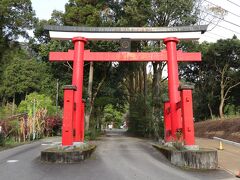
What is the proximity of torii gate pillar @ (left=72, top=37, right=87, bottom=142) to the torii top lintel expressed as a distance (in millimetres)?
442

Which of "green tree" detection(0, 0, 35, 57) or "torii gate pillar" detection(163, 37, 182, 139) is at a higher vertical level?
Result: "green tree" detection(0, 0, 35, 57)

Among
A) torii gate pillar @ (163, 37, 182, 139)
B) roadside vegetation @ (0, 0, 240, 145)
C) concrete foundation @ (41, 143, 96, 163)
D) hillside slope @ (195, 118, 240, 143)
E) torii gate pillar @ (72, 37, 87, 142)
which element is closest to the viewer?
concrete foundation @ (41, 143, 96, 163)

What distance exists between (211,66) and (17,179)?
→ 2978 centimetres

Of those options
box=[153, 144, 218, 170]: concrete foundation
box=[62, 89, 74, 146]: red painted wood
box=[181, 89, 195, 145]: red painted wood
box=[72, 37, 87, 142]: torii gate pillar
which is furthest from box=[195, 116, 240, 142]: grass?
box=[62, 89, 74, 146]: red painted wood

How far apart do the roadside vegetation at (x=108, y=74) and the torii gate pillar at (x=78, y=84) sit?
6.26 m

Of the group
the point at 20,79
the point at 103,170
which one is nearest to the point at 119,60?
the point at 103,170

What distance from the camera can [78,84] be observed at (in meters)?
14.8

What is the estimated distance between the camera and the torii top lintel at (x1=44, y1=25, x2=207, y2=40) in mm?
15688

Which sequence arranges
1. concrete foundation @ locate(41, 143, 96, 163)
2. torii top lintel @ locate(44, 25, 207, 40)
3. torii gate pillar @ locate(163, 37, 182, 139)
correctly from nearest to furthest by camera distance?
concrete foundation @ locate(41, 143, 96, 163)
torii gate pillar @ locate(163, 37, 182, 139)
torii top lintel @ locate(44, 25, 207, 40)

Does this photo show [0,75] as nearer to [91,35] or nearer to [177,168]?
[91,35]

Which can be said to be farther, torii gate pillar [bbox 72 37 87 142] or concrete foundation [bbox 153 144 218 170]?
torii gate pillar [bbox 72 37 87 142]

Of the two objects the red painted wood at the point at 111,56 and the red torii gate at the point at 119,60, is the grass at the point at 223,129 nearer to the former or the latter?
the red torii gate at the point at 119,60

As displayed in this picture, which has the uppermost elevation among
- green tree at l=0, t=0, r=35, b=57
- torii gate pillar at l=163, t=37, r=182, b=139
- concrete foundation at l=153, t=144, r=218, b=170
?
green tree at l=0, t=0, r=35, b=57

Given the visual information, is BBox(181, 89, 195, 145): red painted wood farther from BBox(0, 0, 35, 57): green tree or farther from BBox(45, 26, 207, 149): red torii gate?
BBox(0, 0, 35, 57): green tree
